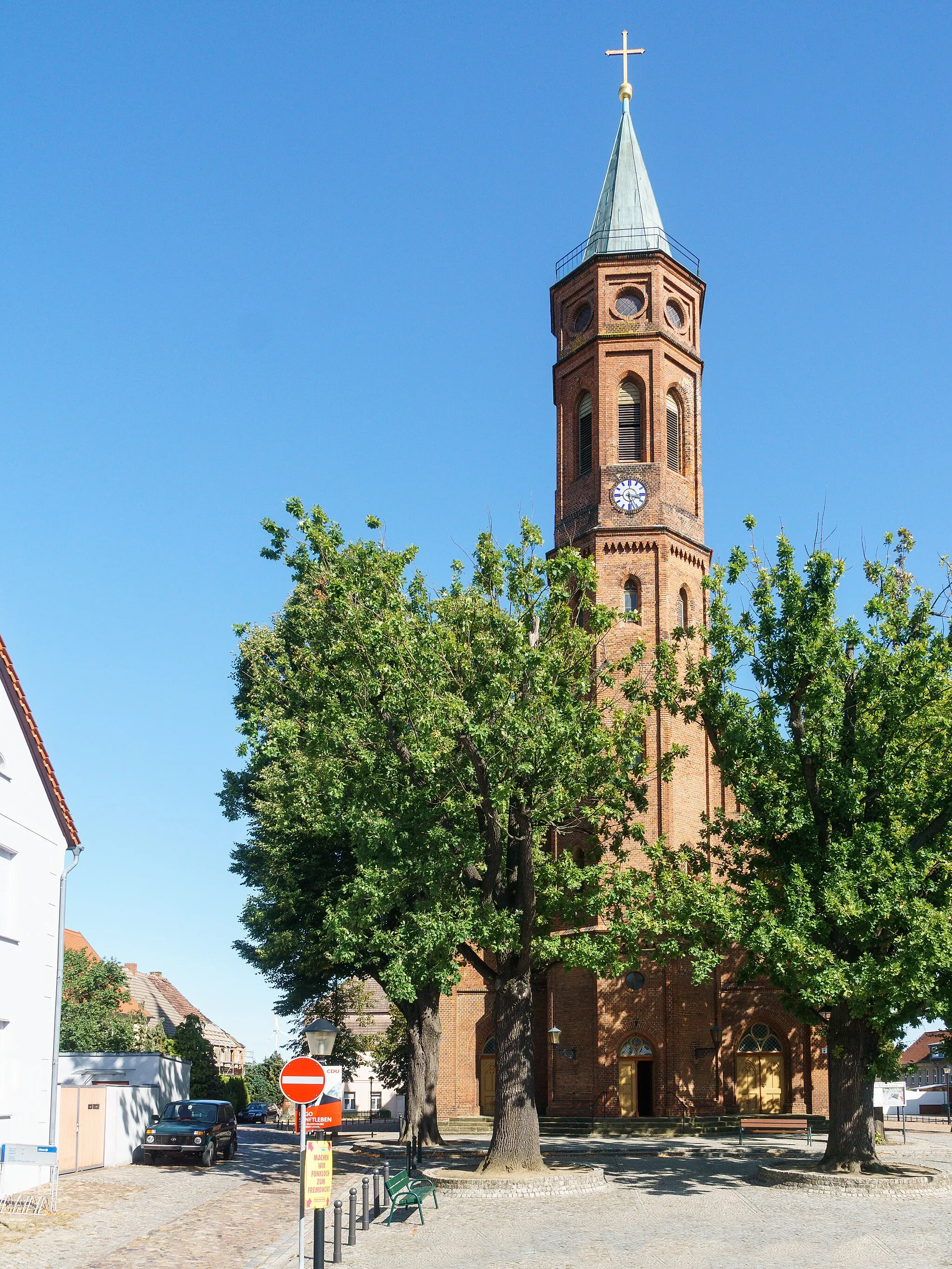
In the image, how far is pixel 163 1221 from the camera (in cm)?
1839

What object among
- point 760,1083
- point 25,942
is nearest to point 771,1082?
point 760,1083

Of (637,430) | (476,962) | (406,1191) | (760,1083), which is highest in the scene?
(637,430)

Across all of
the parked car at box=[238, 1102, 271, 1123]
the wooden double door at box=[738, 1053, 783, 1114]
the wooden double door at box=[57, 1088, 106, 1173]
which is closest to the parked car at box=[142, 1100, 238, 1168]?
the wooden double door at box=[57, 1088, 106, 1173]

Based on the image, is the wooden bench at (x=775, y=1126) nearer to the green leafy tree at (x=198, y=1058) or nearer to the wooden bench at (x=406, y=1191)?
the wooden bench at (x=406, y=1191)

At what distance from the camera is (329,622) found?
77.9 feet

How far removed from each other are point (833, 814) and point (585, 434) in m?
20.6

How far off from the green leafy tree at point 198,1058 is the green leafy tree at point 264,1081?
105ft

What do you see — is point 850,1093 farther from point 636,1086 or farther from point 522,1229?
point 636,1086

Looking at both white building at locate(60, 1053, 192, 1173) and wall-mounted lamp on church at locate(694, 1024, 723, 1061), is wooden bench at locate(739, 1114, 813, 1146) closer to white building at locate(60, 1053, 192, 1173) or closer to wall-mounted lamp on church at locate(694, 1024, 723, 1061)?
wall-mounted lamp on church at locate(694, 1024, 723, 1061)

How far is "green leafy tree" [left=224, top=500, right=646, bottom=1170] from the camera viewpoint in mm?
21797

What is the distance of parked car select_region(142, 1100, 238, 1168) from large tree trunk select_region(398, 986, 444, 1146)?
14.9 feet

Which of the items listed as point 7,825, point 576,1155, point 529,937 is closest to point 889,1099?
point 576,1155

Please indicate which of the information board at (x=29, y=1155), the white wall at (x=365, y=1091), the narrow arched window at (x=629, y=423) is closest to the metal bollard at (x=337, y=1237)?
the information board at (x=29, y=1155)

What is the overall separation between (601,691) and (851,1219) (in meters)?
20.3
